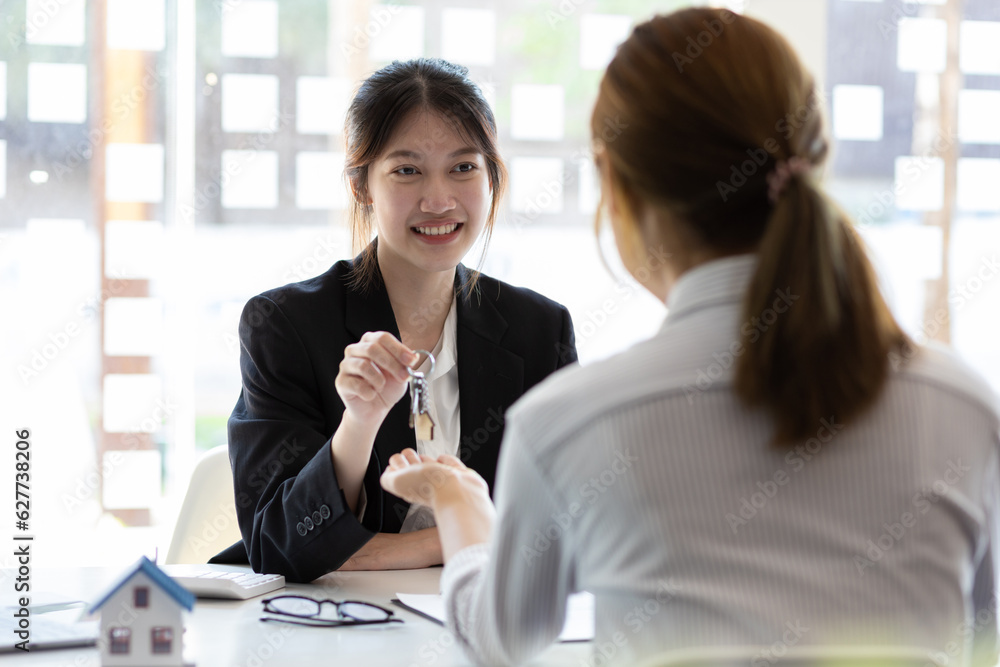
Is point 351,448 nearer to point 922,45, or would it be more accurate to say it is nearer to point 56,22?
point 56,22

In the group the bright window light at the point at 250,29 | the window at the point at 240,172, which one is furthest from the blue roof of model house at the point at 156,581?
the bright window light at the point at 250,29

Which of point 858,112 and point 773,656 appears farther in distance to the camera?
point 858,112

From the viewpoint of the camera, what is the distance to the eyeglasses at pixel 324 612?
133 cm

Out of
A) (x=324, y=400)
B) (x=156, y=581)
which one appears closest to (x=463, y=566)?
(x=156, y=581)

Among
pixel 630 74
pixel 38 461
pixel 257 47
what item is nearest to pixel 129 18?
pixel 257 47

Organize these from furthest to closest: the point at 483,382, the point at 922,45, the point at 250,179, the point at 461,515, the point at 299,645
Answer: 1. the point at 922,45
2. the point at 250,179
3. the point at 483,382
4. the point at 299,645
5. the point at 461,515

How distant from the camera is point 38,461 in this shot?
11.2 feet

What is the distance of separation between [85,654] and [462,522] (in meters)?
0.53

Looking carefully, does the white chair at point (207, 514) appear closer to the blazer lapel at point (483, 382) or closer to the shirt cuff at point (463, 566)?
the blazer lapel at point (483, 382)

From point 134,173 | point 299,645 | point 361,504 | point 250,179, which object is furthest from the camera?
point 250,179

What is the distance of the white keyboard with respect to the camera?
1462mm

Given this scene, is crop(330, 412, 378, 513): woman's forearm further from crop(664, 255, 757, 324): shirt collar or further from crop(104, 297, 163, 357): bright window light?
crop(104, 297, 163, 357): bright window light

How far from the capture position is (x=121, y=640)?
993 mm

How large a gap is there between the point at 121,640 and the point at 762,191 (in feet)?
2.58
